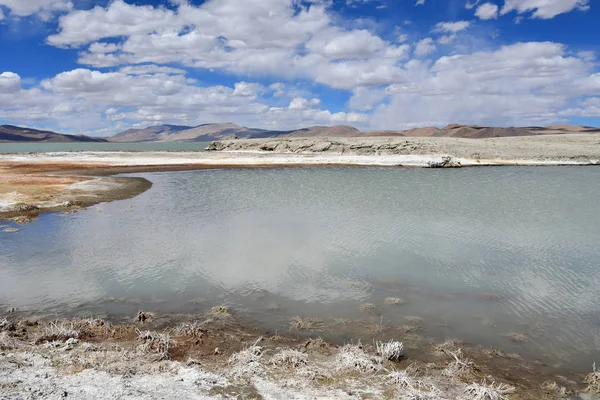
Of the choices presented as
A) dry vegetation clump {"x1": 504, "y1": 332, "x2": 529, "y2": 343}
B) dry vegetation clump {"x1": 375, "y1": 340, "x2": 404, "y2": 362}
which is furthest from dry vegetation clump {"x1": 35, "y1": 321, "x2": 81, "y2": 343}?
dry vegetation clump {"x1": 504, "y1": 332, "x2": 529, "y2": 343}

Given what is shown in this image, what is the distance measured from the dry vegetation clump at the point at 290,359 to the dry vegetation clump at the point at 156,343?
6.71 feet

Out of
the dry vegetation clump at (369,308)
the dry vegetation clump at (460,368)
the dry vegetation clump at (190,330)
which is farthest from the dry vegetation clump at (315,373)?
the dry vegetation clump at (369,308)

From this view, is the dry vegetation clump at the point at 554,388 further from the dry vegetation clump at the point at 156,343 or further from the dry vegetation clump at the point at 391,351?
the dry vegetation clump at the point at 156,343

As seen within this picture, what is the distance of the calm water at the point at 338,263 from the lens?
10.4 metres

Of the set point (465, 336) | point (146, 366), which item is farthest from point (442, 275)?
point (146, 366)

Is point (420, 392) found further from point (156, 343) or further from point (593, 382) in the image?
point (156, 343)

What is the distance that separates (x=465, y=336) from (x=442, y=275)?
4085 millimetres

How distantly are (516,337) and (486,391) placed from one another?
320cm

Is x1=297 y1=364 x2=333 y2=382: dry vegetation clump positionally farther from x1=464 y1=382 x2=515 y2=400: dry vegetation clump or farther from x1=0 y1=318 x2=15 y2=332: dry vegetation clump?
x1=0 y1=318 x2=15 y2=332: dry vegetation clump

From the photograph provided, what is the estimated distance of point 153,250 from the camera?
15.9 metres

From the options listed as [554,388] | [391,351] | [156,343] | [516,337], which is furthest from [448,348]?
[156,343]

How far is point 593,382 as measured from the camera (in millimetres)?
7164

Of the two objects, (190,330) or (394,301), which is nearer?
(190,330)

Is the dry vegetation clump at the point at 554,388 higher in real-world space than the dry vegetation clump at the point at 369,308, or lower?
lower
